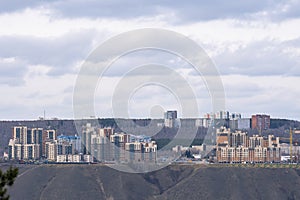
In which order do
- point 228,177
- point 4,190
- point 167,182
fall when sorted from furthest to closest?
1. point 167,182
2. point 228,177
3. point 4,190

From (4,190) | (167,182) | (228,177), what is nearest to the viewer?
(4,190)

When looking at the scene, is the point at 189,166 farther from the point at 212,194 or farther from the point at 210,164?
the point at 212,194

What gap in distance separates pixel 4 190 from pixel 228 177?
14878 centimetres

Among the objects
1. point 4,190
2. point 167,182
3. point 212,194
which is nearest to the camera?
point 4,190

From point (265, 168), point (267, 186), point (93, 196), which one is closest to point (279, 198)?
point (267, 186)

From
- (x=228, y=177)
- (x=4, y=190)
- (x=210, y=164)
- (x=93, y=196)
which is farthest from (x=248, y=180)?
(x=4, y=190)

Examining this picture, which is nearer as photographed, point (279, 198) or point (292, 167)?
point (279, 198)

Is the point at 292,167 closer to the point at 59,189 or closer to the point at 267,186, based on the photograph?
the point at 267,186

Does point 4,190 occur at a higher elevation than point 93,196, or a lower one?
higher

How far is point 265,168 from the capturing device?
19225cm

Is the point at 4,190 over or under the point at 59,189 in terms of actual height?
over

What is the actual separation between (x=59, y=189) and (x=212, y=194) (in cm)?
2890

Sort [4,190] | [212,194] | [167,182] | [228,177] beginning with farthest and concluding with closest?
[167,182] < [228,177] < [212,194] < [4,190]

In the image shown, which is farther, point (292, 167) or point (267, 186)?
point (292, 167)
